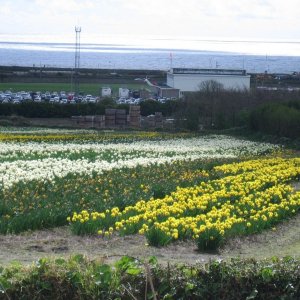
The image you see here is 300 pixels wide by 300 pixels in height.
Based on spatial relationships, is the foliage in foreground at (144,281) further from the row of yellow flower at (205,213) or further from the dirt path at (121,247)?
the row of yellow flower at (205,213)

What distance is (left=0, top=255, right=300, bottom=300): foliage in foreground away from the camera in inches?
258

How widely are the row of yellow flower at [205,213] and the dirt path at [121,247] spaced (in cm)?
18

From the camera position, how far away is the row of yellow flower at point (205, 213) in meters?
10.6

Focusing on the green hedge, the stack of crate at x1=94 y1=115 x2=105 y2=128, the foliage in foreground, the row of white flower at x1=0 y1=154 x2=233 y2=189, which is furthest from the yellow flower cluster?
the stack of crate at x1=94 y1=115 x2=105 y2=128

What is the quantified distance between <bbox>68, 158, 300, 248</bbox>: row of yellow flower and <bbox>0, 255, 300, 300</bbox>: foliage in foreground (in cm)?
332

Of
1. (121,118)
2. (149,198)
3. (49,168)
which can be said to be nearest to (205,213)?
(149,198)

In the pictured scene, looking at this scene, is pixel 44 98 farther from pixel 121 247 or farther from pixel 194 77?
pixel 121 247

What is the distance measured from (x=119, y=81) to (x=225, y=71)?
24.5m

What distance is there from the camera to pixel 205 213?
12977mm

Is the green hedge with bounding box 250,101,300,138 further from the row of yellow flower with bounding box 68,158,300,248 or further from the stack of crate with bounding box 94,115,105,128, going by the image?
the row of yellow flower with bounding box 68,158,300,248

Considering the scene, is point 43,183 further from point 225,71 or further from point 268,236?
point 225,71

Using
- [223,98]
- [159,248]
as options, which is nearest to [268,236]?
[159,248]

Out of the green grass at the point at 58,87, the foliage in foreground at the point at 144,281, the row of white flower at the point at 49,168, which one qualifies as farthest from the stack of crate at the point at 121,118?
the foliage in foreground at the point at 144,281

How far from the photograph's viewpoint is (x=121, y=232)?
10.9 metres
